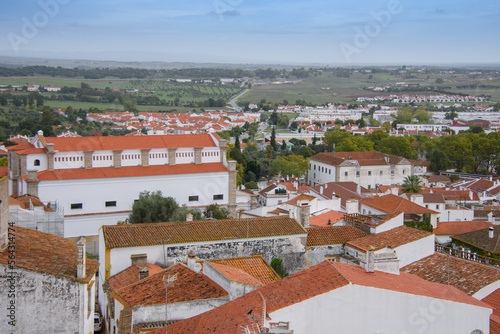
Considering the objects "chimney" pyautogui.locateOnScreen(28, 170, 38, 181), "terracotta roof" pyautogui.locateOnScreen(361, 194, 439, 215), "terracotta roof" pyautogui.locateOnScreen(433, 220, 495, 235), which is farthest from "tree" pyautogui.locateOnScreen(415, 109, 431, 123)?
"chimney" pyautogui.locateOnScreen(28, 170, 38, 181)

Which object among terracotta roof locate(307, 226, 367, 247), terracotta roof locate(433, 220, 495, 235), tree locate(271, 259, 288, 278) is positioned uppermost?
terracotta roof locate(307, 226, 367, 247)

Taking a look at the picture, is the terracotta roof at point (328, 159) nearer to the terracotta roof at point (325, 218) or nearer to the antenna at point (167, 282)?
the terracotta roof at point (325, 218)

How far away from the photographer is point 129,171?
31016 mm

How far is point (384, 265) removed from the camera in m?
11.0

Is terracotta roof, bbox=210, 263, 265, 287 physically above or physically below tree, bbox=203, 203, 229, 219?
above

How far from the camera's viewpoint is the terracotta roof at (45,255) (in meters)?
8.59

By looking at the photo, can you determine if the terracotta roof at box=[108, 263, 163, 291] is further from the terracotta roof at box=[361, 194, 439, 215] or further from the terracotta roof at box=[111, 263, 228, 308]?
the terracotta roof at box=[361, 194, 439, 215]

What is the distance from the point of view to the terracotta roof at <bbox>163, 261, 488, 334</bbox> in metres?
8.81

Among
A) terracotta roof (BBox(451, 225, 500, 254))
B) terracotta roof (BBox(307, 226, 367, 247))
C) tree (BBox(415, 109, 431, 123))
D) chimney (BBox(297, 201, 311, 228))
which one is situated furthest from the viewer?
tree (BBox(415, 109, 431, 123))

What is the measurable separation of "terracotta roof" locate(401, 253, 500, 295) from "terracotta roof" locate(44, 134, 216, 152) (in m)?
20.3

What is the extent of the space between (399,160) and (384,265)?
144ft

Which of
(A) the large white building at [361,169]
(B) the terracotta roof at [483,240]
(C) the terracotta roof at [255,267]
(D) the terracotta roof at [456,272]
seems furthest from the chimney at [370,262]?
(A) the large white building at [361,169]

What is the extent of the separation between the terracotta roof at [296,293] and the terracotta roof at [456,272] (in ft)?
7.74

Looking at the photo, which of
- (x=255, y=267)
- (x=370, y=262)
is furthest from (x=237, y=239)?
(x=370, y=262)
